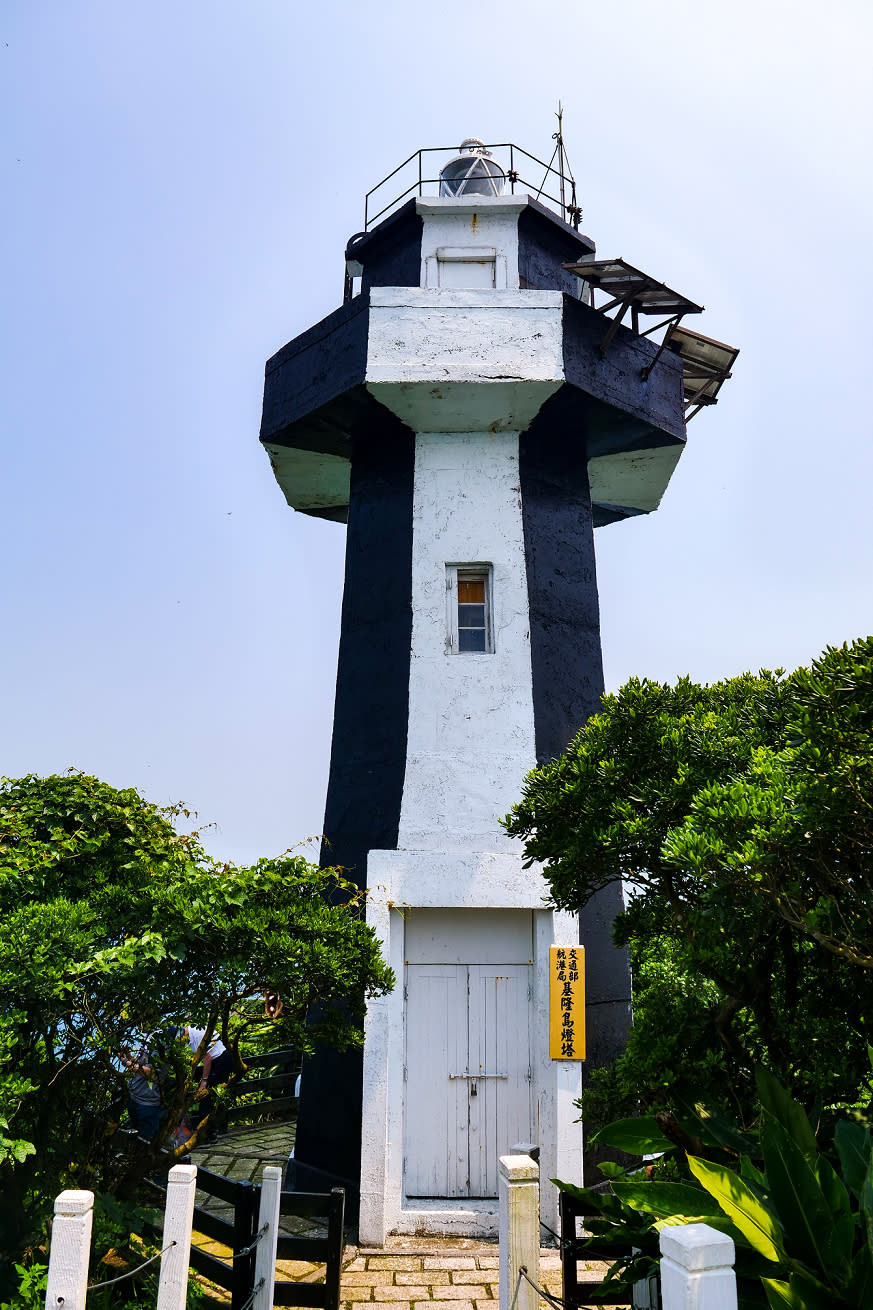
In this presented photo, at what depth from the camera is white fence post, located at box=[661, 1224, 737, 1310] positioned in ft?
8.65

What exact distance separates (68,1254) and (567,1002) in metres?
5.52

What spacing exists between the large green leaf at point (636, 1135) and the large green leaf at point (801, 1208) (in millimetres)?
1127

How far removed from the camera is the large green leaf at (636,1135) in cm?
470

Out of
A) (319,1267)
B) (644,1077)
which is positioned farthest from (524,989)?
(644,1077)

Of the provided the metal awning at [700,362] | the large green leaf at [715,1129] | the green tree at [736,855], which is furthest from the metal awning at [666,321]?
the large green leaf at [715,1129]

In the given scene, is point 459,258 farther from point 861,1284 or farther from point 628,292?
point 861,1284

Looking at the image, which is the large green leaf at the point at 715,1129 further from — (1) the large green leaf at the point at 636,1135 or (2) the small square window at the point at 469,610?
(2) the small square window at the point at 469,610

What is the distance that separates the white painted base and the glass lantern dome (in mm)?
8519

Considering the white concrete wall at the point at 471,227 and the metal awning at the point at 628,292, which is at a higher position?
the white concrete wall at the point at 471,227

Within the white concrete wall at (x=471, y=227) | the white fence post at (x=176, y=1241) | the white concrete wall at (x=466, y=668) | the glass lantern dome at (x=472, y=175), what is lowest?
the white fence post at (x=176, y=1241)

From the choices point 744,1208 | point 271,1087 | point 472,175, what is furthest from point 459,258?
point 271,1087

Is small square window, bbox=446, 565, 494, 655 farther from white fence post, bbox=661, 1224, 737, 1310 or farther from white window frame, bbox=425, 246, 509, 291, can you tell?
white fence post, bbox=661, 1224, 737, 1310

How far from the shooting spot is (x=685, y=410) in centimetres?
1148

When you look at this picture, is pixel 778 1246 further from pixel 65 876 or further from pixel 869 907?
pixel 65 876
